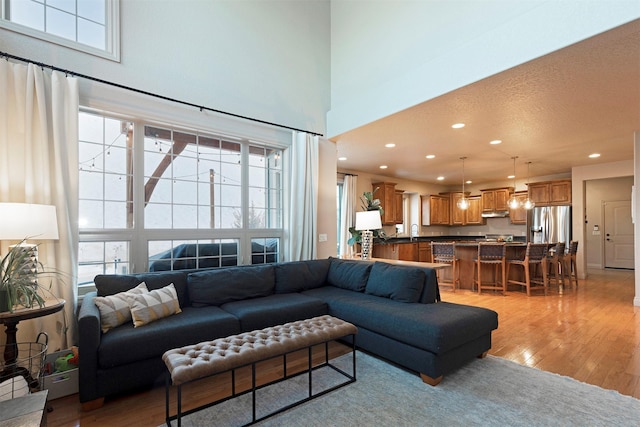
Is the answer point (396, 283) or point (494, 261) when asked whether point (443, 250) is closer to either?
point (494, 261)

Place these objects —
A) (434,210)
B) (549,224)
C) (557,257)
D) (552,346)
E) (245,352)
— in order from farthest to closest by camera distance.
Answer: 1. (434,210)
2. (549,224)
3. (557,257)
4. (552,346)
5. (245,352)

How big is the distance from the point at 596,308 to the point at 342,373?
451cm

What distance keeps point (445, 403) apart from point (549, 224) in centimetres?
717

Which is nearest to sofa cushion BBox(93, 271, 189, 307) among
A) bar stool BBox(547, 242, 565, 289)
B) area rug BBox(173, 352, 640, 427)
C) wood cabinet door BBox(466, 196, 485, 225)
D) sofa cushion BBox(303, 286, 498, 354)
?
area rug BBox(173, 352, 640, 427)

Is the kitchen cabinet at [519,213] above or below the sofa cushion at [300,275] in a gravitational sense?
above

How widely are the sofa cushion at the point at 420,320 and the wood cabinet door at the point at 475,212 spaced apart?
7392 millimetres

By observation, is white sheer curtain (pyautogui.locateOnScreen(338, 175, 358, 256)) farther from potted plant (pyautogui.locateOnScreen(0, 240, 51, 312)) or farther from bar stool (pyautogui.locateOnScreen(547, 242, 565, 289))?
potted plant (pyautogui.locateOnScreen(0, 240, 51, 312))

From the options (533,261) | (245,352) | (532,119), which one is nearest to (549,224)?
(533,261)

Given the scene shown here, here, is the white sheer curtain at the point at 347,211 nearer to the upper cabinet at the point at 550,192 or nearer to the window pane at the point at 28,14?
the upper cabinet at the point at 550,192

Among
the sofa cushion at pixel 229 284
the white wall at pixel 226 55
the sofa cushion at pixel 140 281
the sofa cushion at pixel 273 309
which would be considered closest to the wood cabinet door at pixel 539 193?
the white wall at pixel 226 55

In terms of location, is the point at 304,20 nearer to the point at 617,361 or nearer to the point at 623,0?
the point at 623,0

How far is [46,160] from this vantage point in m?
2.65

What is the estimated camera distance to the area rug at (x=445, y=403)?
6.56ft

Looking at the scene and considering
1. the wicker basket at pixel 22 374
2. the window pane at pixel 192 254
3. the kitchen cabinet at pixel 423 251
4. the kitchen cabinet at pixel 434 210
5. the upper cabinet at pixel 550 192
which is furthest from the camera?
the kitchen cabinet at pixel 434 210
